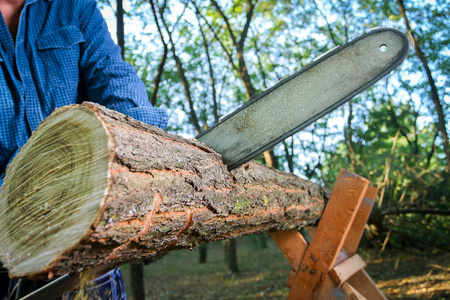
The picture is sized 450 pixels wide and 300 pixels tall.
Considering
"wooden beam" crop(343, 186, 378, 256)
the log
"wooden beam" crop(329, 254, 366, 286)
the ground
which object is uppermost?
the log

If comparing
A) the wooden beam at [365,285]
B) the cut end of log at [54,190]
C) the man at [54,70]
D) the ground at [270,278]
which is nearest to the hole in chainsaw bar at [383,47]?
the man at [54,70]

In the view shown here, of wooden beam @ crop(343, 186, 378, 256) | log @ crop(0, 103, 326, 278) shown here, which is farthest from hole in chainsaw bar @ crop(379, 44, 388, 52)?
wooden beam @ crop(343, 186, 378, 256)

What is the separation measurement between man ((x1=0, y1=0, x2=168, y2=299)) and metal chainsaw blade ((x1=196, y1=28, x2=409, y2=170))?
1.12ft

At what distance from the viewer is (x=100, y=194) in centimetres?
87

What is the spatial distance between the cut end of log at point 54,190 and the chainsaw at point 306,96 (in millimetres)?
620

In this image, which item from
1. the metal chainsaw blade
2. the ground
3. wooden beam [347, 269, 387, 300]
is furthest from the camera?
the ground

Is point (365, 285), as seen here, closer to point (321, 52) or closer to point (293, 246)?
point (293, 246)

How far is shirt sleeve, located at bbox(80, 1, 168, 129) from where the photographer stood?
1.56m

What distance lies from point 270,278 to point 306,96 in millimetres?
6603

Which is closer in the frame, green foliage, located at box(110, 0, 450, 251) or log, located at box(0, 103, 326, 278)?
log, located at box(0, 103, 326, 278)

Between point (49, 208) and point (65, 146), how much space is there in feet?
0.58

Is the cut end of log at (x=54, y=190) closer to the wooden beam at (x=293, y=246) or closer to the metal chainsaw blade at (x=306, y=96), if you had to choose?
the metal chainsaw blade at (x=306, y=96)

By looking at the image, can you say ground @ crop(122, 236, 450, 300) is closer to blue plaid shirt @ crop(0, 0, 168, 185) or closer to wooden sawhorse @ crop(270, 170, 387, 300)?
wooden sawhorse @ crop(270, 170, 387, 300)

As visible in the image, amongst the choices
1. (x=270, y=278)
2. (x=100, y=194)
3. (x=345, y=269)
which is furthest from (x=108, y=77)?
(x=270, y=278)
